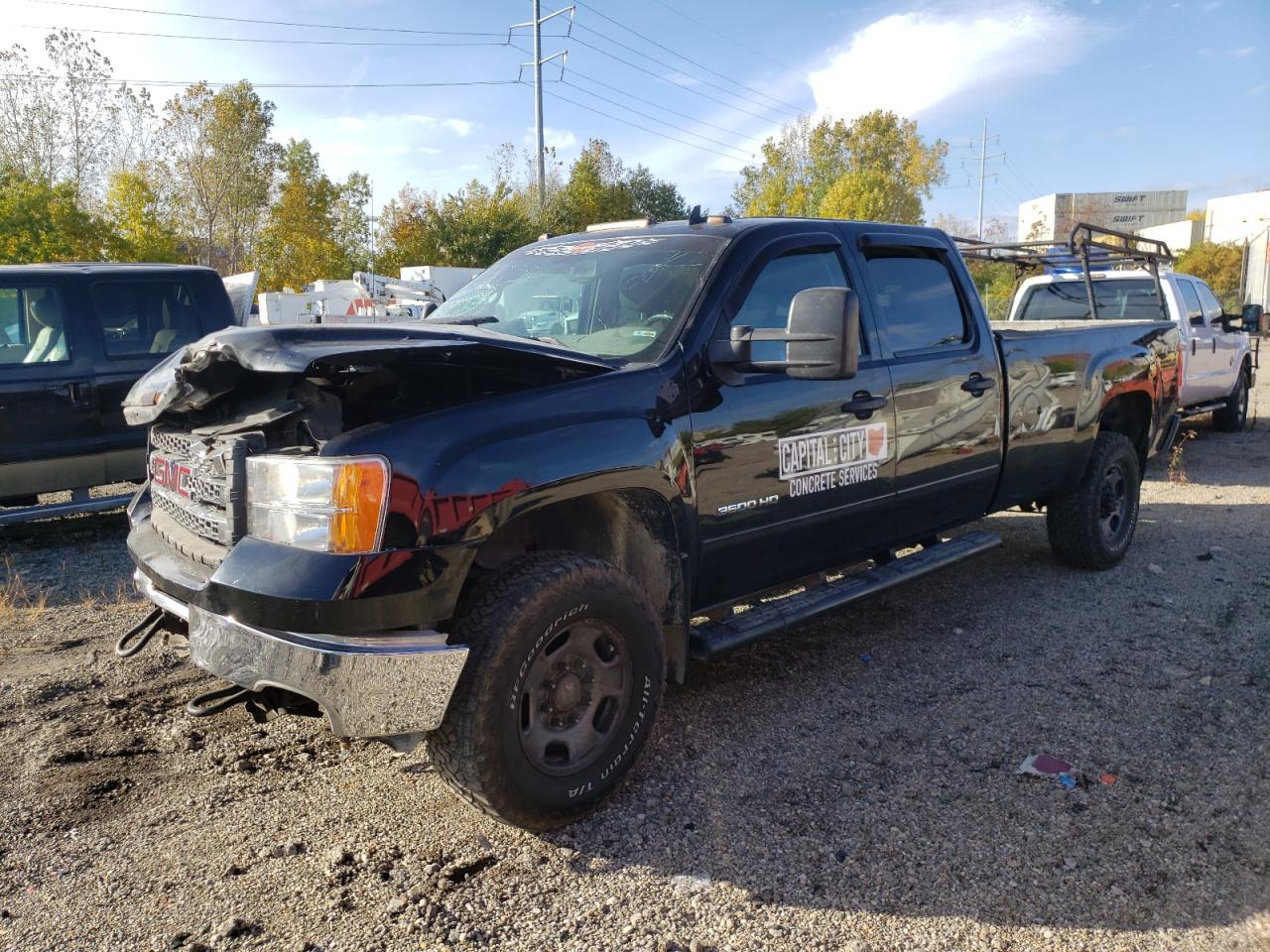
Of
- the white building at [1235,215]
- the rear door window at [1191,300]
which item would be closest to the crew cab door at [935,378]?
the rear door window at [1191,300]

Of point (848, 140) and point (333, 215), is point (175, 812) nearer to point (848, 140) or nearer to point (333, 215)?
point (333, 215)

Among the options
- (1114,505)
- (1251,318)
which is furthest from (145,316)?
(1251,318)

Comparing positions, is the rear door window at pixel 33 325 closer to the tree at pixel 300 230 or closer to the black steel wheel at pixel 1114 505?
the black steel wheel at pixel 1114 505

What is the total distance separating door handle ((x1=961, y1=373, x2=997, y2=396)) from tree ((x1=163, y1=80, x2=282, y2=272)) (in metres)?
32.5

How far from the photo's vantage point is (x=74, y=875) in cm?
272

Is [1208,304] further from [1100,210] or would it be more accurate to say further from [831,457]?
[1100,210]

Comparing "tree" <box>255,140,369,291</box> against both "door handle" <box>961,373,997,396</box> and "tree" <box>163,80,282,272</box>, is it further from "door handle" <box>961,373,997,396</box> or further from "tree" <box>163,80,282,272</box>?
"door handle" <box>961,373,997,396</box>

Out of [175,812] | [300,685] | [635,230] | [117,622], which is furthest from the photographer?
[117,622]

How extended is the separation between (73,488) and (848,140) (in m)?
49.3

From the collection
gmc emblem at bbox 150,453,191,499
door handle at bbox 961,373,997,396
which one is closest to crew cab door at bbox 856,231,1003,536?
door handle at bbox 961,373,997,396

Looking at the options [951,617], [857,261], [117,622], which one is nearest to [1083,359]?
[951,617]

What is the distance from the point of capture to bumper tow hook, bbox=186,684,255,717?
9.28ft

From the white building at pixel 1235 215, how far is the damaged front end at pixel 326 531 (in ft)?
221

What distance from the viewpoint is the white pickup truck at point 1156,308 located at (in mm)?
10219
